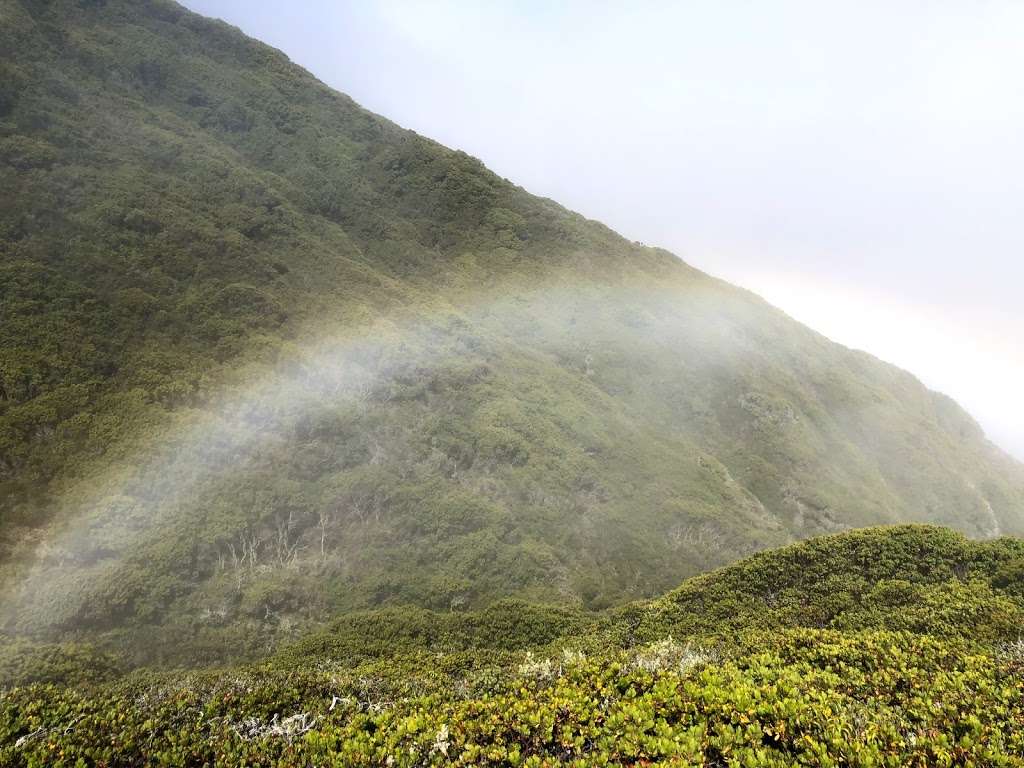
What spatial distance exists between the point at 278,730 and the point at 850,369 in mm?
106623

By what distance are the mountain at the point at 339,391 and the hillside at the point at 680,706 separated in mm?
15074

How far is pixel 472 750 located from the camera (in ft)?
33.1

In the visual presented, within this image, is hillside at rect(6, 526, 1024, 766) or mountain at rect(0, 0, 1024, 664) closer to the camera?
hillside at rect(6, 526, 1024, 766)

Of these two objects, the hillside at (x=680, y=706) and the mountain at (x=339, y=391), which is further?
the mountain at (x=339, y=391)

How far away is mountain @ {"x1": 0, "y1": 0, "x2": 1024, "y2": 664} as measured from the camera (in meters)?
36.8

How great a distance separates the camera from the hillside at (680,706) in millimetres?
9742

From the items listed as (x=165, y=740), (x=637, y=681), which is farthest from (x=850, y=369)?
(x=165, y=740)

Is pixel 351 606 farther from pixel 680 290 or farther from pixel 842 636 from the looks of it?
pixel 680 290

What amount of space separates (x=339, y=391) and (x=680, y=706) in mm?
44961

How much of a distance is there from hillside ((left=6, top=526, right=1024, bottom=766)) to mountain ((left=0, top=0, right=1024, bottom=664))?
1507 cm

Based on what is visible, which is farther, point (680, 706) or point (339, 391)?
point (339, 391)

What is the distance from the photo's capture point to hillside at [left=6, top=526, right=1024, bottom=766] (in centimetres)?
974

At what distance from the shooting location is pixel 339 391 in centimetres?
5103

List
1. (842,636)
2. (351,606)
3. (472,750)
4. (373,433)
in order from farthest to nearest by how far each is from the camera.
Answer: (373,433) < (351,606) < (842,636) < (472,750)
